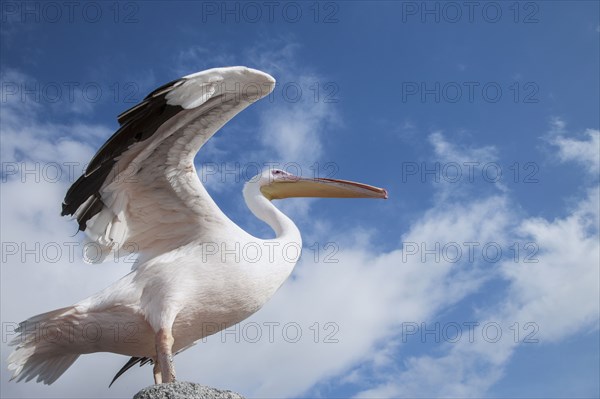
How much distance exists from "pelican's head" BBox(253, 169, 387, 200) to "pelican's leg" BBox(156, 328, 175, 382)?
9.23ft

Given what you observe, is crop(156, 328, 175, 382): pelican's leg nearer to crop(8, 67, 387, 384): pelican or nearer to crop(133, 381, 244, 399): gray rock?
crop(8, 67, 387, 384): pelican

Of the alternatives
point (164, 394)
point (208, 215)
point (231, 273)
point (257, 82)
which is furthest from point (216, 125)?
point (164, 394)

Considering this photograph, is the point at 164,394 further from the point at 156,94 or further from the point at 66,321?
the point at 156,94

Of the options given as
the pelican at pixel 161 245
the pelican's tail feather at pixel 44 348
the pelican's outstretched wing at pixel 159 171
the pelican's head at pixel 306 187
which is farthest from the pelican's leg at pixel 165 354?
the pelican's head at pixel 306 187

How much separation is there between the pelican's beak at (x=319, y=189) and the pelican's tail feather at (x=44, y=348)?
3.12 m

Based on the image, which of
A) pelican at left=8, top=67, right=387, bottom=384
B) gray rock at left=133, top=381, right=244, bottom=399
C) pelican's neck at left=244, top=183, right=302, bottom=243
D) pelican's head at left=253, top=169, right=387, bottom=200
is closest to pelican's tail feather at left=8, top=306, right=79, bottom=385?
pelican at left=8, top=67, right=387, bottom=384

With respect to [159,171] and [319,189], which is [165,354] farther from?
[319,189]

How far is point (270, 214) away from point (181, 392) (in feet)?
11.6

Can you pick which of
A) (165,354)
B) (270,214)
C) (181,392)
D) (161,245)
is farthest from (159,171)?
(181,392)

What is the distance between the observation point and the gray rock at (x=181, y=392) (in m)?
5.36

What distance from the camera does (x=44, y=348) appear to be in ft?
24.6

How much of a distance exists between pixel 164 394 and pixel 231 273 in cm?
212

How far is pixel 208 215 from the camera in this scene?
301 inches

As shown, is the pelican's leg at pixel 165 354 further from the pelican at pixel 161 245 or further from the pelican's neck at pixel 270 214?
the pelican's neck at pixel 270 214
